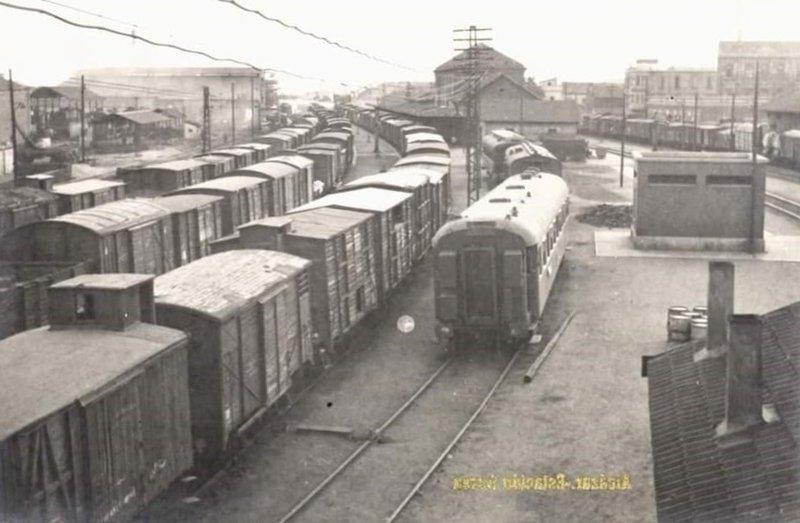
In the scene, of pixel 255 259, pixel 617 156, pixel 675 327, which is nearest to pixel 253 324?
pixel 255 259

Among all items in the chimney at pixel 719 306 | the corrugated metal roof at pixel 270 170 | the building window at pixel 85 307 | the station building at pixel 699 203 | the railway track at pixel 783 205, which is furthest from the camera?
the railway track at pixel 783 205

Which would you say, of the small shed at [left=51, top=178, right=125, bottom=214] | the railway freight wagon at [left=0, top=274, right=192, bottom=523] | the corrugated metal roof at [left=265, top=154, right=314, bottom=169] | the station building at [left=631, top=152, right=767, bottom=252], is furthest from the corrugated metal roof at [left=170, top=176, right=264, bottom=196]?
the railway freight wagon at [left=0, top=274, right=192, bottom=523]

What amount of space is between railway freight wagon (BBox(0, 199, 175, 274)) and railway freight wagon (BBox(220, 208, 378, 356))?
352cm

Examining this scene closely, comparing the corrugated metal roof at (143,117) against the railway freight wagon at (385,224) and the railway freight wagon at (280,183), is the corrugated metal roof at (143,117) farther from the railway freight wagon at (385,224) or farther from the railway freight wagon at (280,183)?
the railway freight wagon at (385,224)

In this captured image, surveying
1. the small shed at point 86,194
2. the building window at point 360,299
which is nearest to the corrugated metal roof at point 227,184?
the small shed at point 86,194

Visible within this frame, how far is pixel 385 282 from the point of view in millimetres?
25656

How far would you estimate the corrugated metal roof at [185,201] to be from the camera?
27.2m

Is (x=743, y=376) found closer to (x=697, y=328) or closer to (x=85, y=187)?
(x=697, y=328)

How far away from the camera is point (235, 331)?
15.3 metres

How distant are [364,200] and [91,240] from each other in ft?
25.3

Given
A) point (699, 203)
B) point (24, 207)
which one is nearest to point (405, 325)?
point (24, 207)

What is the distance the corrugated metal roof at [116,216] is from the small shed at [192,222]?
0.80m

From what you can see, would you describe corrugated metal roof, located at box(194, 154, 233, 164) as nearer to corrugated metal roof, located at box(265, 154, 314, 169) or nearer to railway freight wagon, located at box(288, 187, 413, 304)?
corrugated metal roof, located at box(265, 154, 314, 169)

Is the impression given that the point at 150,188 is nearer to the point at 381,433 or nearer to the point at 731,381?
the point at 381,433
